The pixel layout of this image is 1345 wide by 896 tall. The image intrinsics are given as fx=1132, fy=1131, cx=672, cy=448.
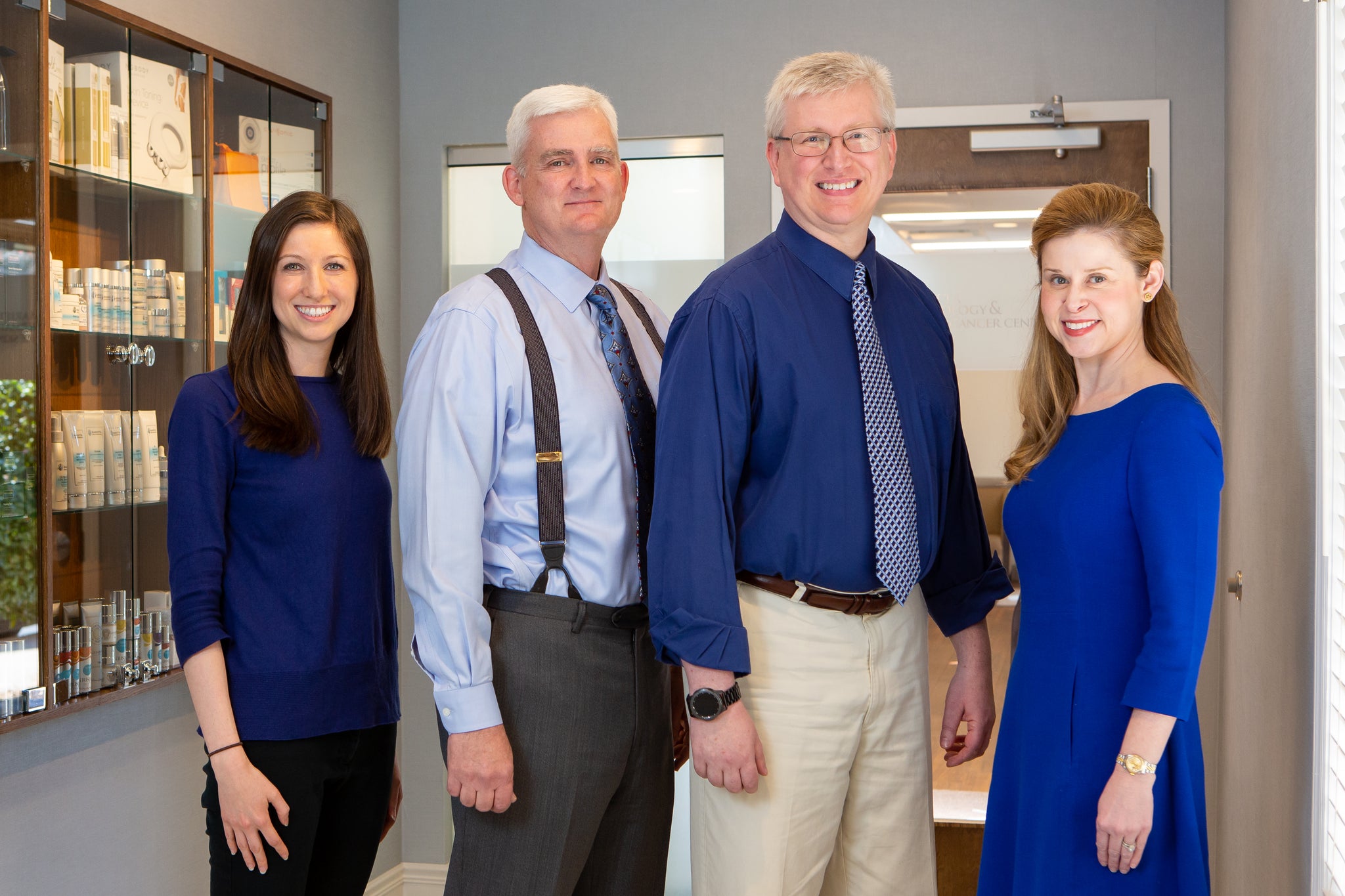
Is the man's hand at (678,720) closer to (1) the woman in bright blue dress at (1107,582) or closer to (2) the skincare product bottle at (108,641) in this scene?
(1) the woman in bright blue dress at (1107,582)

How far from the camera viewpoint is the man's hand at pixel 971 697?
1.92 meters

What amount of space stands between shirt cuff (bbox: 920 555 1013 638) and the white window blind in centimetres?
53

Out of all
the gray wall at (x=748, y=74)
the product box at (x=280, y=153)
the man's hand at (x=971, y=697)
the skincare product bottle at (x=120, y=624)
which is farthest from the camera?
the gray wall at (x=748, y=74)

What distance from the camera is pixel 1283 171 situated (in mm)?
1927

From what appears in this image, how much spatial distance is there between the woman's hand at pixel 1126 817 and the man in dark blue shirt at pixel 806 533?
14.3 inches

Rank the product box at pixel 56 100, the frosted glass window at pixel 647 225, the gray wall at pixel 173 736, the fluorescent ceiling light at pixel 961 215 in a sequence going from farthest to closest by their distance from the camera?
1. the frosted glass window at pixel 647 225
2. the fluorescent ceiling light at pixel 961 215
3. the gray wall at pixel 173 736
4. the product box at pixel 56 100

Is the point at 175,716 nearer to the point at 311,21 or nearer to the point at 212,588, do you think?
the point at 212,588

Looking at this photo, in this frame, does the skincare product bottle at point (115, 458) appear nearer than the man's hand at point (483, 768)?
No

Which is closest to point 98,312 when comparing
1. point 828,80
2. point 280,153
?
point 280,153

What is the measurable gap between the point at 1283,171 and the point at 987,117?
138 centimetres

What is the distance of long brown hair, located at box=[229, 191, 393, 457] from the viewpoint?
5.80 ft

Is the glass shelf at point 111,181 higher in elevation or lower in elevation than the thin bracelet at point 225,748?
higher

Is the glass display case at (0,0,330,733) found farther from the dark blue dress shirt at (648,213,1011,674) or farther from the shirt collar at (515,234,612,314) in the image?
the dark blue dress shirt at (648,213,1011,674)

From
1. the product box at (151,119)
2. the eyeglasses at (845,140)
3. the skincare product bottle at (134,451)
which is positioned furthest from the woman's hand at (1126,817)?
the product box at (151,119)
